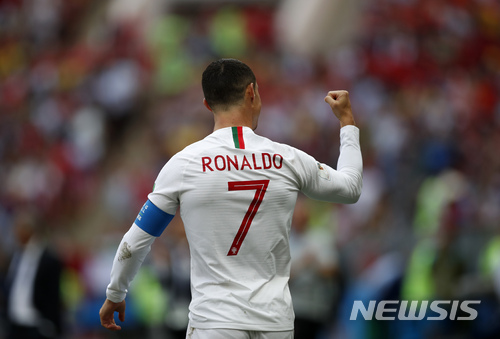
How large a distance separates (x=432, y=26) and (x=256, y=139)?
A: 11.0m

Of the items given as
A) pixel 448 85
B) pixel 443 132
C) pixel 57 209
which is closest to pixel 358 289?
pixel 443 132

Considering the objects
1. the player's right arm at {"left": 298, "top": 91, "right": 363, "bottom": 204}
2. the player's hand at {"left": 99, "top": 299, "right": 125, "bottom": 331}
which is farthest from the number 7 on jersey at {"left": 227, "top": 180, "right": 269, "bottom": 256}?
the player's hand at {"left": 99, "top": 299, "right": 125, "bottom": 331}

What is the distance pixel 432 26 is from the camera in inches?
550

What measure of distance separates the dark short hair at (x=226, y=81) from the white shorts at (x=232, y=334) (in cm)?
99

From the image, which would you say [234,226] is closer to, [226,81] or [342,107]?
[226,81]

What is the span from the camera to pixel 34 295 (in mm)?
8000

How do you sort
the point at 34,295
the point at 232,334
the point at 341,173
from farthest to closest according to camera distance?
the point at 34,295
the point at 341,173
the point at 232,334

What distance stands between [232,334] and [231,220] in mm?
480

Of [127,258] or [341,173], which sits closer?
[127,258]

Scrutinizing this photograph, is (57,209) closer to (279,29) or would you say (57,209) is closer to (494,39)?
(279,29)

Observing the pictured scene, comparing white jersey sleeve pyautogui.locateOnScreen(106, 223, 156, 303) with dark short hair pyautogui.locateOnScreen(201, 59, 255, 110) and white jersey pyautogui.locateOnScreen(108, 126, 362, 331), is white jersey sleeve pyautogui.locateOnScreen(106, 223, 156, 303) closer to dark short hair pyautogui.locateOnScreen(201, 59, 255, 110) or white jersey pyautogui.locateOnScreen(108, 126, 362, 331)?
white jersey pyautogui.locateOnScreen(108, 126, 362, 331)

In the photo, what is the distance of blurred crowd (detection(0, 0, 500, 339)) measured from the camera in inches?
301

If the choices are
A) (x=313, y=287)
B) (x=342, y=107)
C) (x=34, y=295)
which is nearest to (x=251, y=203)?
(x=342, y=107)

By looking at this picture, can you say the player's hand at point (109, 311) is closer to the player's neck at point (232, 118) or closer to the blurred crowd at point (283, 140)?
the player's neck at point (232, 118)
